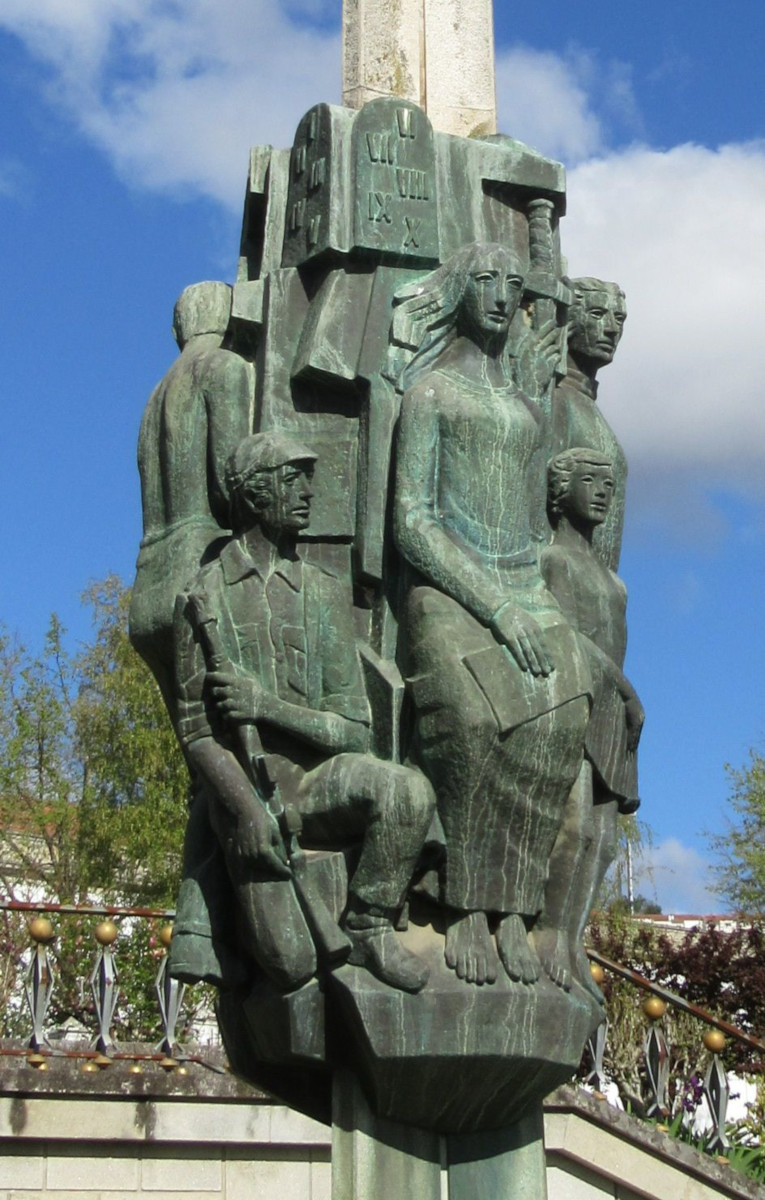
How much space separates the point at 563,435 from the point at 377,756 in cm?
147

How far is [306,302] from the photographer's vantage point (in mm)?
6906

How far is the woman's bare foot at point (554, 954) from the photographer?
6.30m

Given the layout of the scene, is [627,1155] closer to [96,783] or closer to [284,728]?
[284,728]

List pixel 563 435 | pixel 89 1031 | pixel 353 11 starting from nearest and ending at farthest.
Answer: pixel 563 435 < pixel 353 11 < pixel 89 1031

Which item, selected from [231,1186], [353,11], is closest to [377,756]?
[353,11]

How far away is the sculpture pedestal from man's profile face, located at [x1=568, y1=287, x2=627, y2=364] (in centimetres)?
275

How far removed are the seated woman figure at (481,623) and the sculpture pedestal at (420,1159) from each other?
628 mm

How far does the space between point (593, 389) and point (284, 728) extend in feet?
6.40

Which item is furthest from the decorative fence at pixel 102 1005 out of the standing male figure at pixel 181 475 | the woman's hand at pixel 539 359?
the woman's hand at pixel 539 359

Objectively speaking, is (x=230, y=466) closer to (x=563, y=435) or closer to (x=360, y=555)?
(x=360, y=555)

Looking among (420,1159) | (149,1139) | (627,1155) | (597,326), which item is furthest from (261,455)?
(627,1155)

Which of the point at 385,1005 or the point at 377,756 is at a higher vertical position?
the point at 377,756

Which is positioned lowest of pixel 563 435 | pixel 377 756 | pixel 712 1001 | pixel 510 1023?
pixel 510 1023

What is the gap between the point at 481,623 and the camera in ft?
20.5
